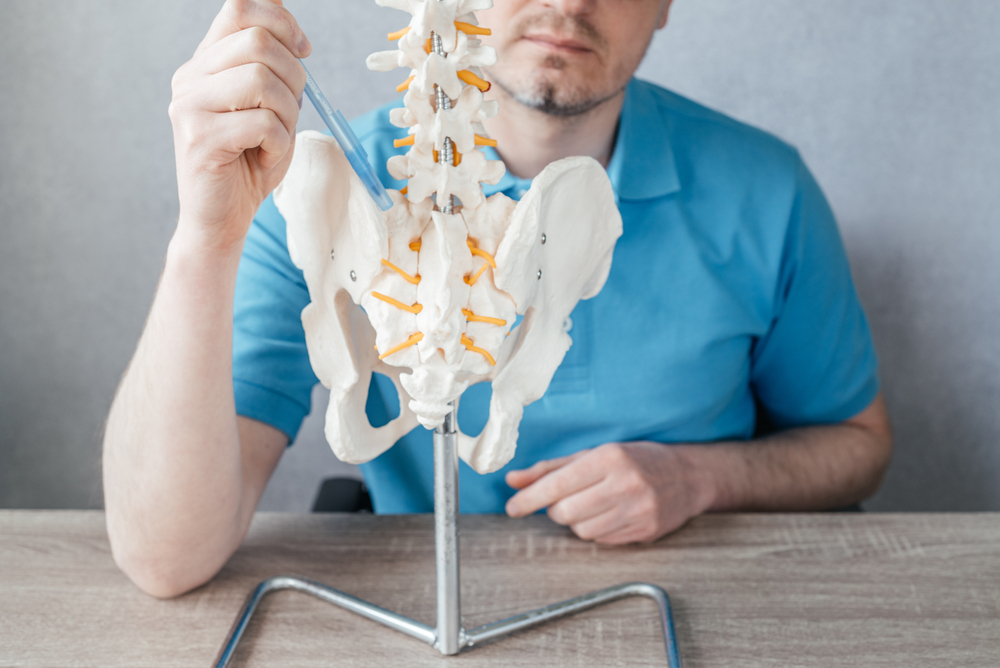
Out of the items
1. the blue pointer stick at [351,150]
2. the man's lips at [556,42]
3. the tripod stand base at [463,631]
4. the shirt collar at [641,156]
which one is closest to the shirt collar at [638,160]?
the shirt collar at [641,156]

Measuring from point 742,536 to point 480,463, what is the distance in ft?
1.40

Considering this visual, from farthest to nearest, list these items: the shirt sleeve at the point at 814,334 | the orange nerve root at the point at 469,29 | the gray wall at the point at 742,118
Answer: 1. the gray wall at the point at 742,118
2. the shirt sleeve at the point at 814,334
3. the orange nerve root at the point at 469,29

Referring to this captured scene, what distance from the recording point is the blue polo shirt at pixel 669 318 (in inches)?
41.7

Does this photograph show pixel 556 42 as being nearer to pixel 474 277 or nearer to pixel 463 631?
pixel 474 277

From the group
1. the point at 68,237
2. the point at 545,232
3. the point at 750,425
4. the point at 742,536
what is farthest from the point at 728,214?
the point at 68,237

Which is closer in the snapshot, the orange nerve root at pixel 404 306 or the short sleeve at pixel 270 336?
the orange nerve root at pixel 404 306

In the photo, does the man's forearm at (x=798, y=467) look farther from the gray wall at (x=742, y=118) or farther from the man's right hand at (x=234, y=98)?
the man's right hand at (x=234, y=98)

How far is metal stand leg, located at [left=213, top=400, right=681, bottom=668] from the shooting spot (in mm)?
712

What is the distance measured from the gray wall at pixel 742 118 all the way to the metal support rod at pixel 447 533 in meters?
1.00

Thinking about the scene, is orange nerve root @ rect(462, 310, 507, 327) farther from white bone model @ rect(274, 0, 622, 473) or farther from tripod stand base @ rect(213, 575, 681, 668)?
tripod stand base @ rect(213, 575, 681, 668)

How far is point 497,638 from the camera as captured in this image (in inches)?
30.5

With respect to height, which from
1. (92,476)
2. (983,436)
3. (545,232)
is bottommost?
(92,476)

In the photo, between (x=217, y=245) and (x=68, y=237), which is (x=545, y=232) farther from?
(x=68, y=237)

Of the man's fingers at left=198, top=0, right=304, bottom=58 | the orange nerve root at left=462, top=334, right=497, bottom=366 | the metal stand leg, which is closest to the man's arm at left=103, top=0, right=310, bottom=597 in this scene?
the man's fingers at left=198, top=0, right=304, bottom=58
